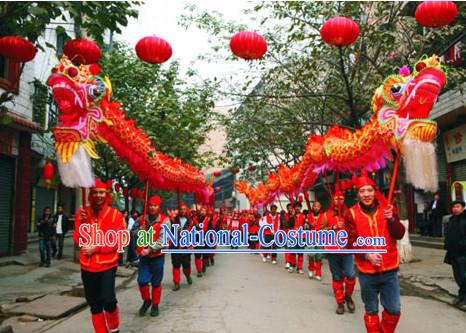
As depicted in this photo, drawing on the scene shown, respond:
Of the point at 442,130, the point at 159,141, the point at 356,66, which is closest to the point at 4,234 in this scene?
the point at 159,141

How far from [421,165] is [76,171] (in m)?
3.63

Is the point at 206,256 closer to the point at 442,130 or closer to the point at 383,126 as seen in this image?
the point at 383,126

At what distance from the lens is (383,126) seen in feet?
17.7

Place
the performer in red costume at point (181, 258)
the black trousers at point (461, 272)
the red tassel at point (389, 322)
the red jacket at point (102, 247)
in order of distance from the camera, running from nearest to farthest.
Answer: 1. the red tassel at point (389, 322)
2. the red jacket at point (102, 247)
3. the black trousers at point (461, 272)
4. the performer in red costume at point (181, 258)

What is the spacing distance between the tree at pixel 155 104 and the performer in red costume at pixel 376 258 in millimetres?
Answer: 9237

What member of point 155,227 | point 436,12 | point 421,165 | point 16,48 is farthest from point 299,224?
point 16,48

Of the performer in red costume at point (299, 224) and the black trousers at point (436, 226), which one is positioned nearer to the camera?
the performer in red costume at point (299, 224)

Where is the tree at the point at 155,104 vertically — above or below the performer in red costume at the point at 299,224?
above

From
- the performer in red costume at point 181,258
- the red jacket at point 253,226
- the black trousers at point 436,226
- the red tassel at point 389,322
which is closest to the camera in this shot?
the red tassel at point 389,322

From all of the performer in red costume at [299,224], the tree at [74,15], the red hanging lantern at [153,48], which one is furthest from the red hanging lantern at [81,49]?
the performer in red costume at [299,224]

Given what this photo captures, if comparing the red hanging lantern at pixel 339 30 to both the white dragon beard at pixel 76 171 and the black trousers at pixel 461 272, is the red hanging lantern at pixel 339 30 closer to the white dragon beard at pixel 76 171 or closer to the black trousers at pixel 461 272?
the black trousers at pixel 461 272

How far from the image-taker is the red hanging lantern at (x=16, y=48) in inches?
235

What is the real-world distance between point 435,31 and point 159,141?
9.72 meters

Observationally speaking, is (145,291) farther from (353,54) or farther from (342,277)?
(353,54)
